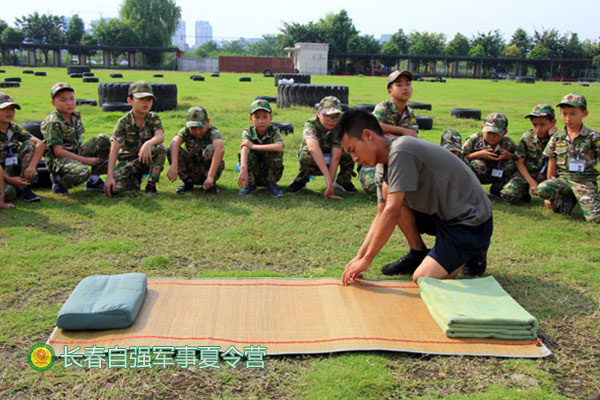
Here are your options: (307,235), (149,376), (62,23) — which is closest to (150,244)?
(307,235)

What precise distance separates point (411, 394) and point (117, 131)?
15.2ft

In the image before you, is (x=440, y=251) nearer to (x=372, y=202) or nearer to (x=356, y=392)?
(x=356, y=392)

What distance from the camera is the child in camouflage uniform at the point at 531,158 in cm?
575

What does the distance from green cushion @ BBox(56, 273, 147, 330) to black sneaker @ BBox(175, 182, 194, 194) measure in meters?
2.76

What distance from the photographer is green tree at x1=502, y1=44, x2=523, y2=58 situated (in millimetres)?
73438

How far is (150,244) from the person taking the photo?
4410 mm

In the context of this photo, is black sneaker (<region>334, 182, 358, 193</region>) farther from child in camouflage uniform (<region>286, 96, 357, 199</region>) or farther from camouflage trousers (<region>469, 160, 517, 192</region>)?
camouflage trousers (<region>469, 160, 517, 192</region>)

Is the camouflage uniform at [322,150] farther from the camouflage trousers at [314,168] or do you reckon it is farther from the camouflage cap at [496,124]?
the camouflage cap at [496,124]

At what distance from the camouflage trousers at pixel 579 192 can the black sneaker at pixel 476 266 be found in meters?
2.15

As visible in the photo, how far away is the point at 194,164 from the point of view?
594 cm

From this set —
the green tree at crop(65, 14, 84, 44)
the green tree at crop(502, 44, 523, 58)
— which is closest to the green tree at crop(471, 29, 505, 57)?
the green tree at crop(502, 44, 523, 58)

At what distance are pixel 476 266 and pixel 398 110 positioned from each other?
2.60 m

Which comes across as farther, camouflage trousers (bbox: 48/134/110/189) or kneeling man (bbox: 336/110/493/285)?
camouflage trousers (bbox: 48/134/110/189)

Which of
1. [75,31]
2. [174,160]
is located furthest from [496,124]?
[75,31]
